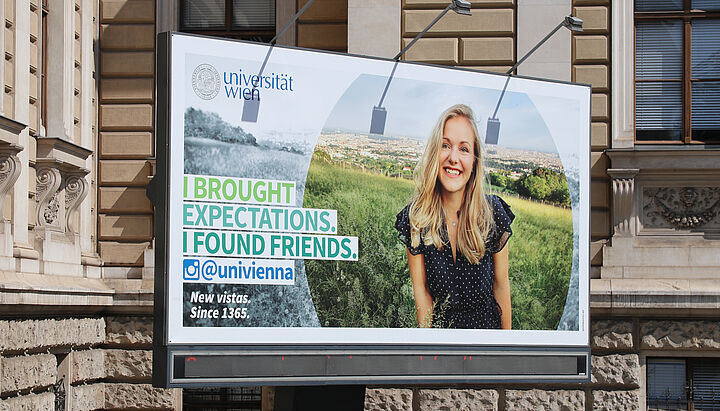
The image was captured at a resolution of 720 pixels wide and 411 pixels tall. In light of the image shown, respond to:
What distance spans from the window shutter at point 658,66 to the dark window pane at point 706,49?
17 cm

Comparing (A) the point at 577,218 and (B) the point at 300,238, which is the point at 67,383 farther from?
(A) the point at 577,218

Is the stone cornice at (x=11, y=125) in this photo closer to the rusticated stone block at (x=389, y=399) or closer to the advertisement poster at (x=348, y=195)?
the advertisement poster at (x=348, y=195)

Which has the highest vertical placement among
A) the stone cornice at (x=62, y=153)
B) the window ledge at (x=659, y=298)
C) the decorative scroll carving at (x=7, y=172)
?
the stone cornice at (x=62, y=153)

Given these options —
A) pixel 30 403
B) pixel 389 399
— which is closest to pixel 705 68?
pixel 389 399


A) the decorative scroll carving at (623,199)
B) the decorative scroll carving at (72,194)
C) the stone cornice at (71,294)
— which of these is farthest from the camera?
the decorative scroll carving at (623,199)

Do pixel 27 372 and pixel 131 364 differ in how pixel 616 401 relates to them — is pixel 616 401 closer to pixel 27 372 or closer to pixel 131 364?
pixel 131 364

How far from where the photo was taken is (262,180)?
384 inches

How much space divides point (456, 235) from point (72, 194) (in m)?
4.64

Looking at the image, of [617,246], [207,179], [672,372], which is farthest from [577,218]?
[207,179]

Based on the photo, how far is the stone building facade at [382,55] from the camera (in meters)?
12.4

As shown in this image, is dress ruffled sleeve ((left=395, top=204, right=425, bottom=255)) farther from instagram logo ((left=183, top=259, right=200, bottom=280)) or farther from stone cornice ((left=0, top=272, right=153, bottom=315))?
stone cornice ((left=0, top=272, right=153, bottom=315))

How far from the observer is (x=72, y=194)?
12.6 meters

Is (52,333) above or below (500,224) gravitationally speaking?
below

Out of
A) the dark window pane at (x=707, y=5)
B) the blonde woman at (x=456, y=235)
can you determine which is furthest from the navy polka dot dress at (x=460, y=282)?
the dark window pane at (x=707, y=5)
